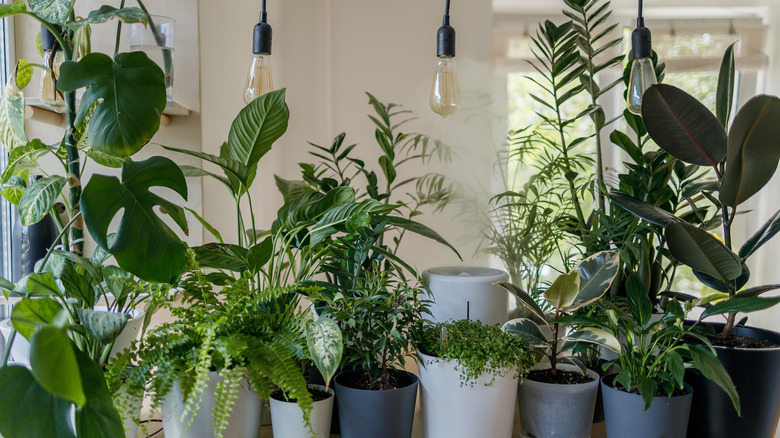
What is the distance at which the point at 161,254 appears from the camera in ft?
2.73

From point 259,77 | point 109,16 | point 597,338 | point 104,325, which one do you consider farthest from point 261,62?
point 597,338

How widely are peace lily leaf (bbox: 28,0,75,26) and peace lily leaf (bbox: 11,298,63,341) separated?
0.41 metres

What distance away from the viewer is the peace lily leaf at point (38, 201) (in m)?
0.92

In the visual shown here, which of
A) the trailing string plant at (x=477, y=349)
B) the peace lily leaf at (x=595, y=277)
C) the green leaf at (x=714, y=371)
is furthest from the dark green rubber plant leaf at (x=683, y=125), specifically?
the trailing string plant at (x=477, y=349)

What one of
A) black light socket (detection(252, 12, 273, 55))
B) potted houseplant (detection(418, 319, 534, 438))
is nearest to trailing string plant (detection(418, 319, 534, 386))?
potted houseplant (detection(418, 319, 534, 438))

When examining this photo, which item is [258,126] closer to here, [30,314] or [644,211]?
[30,314]

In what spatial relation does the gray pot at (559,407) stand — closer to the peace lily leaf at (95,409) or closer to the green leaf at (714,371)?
the green leaf at (714,371)

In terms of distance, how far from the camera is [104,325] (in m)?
0.80

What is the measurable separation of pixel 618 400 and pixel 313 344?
0.53 metres

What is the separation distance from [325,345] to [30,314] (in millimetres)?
398

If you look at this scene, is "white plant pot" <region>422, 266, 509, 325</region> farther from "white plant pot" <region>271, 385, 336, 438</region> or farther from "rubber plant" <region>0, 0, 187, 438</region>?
"rubber plant" <region>0, 0, 187, 438</region>

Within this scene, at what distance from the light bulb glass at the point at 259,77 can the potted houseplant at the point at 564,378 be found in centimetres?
64

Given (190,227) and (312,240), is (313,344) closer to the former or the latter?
(312,240)

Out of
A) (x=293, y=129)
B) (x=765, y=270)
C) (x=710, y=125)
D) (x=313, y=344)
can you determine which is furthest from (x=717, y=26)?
(x=313, y=344)
